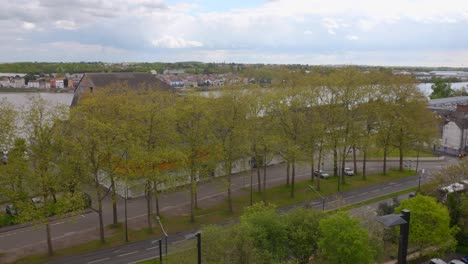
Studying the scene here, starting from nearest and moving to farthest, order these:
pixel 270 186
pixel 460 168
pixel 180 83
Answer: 1. pixel 460 168
2. pixel 270 186
3. pixel 180 83

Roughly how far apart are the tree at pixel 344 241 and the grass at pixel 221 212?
11.3 meters

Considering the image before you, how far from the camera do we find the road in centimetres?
2456

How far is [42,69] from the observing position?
525ft

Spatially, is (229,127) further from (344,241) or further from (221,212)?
(344,241)

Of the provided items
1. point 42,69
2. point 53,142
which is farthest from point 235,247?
point 42,69

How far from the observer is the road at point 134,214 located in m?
24.6

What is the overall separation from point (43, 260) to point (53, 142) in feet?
22.7

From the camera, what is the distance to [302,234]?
19.1 metres

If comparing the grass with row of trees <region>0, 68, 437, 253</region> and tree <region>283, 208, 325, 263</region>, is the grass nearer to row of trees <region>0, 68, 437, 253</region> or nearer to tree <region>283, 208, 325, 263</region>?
row of trees <region>0, 68, 437, 253</region>

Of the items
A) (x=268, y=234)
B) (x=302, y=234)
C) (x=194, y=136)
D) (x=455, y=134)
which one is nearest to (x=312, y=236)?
(x=302, y=234)

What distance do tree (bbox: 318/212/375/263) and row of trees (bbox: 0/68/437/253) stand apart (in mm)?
11453

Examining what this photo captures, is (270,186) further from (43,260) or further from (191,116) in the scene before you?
(43,260)

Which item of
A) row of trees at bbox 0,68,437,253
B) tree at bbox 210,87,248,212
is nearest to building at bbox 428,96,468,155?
row of trees at bbox 0,68,437,253

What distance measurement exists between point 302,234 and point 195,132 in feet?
40.0
